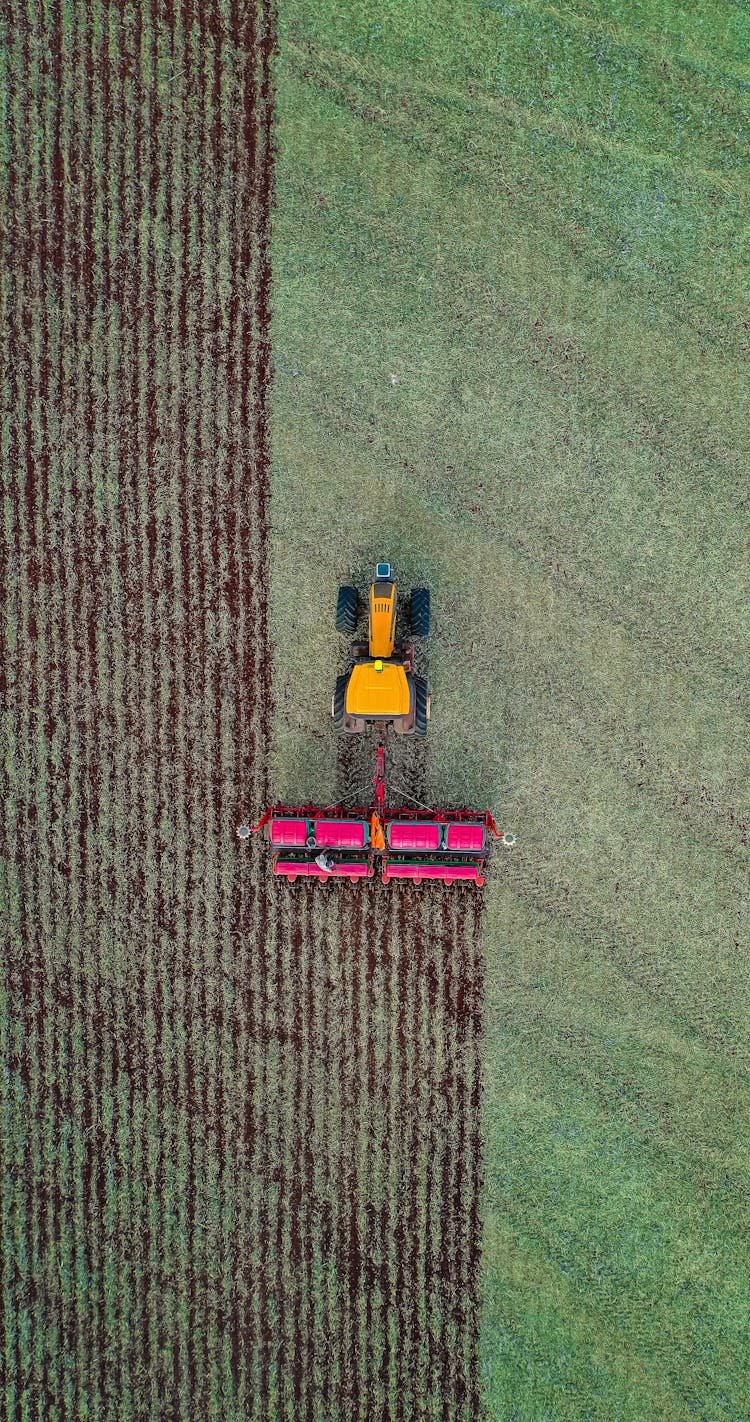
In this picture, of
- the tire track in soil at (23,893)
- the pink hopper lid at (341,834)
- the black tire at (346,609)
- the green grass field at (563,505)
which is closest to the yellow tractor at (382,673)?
the black tire at (346,609)

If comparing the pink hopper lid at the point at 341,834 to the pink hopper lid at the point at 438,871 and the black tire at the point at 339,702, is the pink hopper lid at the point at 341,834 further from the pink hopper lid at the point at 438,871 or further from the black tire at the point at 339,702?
the black tire at the point at 339,702

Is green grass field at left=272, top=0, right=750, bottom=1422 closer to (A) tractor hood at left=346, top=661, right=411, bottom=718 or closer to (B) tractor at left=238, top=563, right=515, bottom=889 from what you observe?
(B) tractor at left=238, top=563, right=515, bottom=889

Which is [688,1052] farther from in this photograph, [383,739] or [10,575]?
[10,575]

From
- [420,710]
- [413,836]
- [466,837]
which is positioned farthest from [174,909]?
[420,710]

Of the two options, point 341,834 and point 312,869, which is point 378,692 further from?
point 312,869

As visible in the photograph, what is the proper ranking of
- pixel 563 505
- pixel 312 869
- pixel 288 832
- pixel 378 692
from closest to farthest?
1. pixel 378 692
2. pixel 288 832
3. pixel 312 869
4. pixel 563 505
